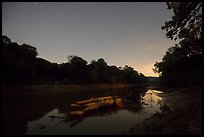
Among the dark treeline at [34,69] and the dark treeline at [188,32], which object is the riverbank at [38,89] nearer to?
the dark treeline at [34,69]

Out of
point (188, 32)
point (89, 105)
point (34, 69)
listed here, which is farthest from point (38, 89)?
point (188, 32)

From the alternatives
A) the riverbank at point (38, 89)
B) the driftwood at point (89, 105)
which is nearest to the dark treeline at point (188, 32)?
the driftwood at point (89, 105)

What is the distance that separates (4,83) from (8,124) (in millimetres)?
32879

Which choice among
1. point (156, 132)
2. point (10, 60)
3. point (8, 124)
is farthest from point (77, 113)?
point (10, 60)

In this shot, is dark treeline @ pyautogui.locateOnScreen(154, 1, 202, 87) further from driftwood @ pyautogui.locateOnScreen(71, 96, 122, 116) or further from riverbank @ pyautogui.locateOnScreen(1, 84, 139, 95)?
riverbank @ pyautogui.locateOnScreen(1, 84, 139, 95)

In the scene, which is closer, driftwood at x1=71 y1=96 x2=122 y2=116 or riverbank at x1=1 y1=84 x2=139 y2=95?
driftwood at x1=71 y1=96 x2=122 y2=116

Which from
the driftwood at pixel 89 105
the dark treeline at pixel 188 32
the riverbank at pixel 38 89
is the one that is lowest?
the driftwood at pixel 89 105

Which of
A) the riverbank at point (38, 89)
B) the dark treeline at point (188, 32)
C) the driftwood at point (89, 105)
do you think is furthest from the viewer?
the riverbank at point (38, 89)

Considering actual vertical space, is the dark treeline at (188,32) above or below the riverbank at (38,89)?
above

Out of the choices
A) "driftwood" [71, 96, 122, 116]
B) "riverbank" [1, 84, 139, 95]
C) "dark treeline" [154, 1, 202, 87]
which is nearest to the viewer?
"dark treeline" [154, 1, 202, 87]

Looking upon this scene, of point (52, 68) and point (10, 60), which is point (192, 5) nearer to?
point (10, 60)

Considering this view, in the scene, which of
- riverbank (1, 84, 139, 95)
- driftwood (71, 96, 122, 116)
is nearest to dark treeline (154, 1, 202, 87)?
driftwood (71, 96, 122, 116)

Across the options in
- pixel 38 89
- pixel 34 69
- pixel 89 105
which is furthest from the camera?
pixel 34 69

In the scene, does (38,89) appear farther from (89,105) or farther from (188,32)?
(188,32)
